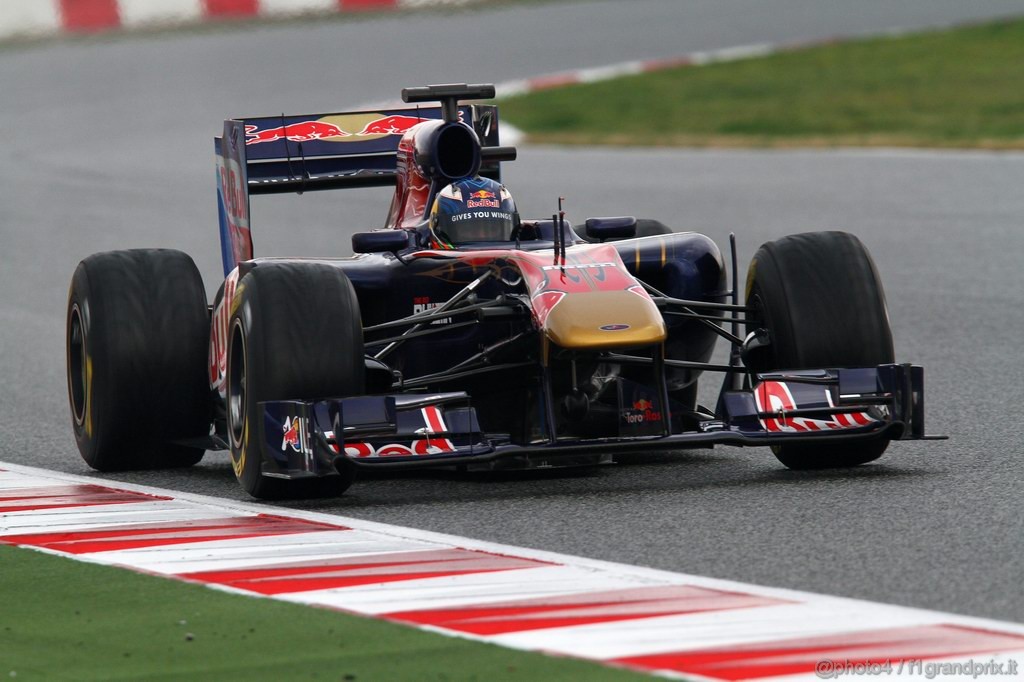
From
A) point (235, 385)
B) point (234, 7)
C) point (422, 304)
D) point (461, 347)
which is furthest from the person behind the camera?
point (234, 7)

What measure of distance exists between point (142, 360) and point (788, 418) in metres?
2.83

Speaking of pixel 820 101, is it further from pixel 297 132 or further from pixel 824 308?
pixel 824 308

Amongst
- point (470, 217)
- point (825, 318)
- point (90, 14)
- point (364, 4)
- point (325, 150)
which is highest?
point (90, 14)

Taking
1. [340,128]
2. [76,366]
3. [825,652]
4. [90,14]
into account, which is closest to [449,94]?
[340,128]

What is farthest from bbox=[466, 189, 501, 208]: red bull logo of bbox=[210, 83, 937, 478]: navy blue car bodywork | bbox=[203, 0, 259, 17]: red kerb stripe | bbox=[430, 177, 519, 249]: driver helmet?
bbox=[203, 0, 259, 17]: red kerb stripe

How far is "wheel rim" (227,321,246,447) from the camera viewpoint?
749 centimetres

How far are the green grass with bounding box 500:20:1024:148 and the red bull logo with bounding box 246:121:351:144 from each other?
46.2 feet

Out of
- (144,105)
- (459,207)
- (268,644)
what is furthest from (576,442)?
(144,105)

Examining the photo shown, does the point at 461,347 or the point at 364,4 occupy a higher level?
the point at 364,4

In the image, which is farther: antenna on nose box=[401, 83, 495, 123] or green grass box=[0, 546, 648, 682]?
antenna on nose box=[401, 83, 495, 123]

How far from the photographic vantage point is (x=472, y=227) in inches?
329

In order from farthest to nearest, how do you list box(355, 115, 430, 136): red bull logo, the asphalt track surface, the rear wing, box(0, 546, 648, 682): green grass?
box(355, 115, 430, 136): red bull logo, the rear wing, the asphalt track surface, box(0, 546, 648, 682): green grass

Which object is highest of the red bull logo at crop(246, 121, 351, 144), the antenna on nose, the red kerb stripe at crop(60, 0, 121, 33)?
the red kerb stripe at crop(60, 0, 121, 33)

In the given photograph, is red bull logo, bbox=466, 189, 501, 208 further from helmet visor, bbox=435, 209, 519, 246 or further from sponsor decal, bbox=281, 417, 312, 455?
sponsor decal, bbox=281, 417, 312, 455
